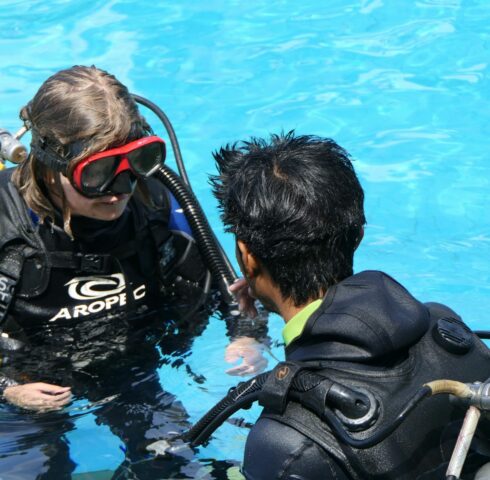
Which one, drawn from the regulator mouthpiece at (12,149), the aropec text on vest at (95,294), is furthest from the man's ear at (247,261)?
the regulator mouthpiece at (12,149)

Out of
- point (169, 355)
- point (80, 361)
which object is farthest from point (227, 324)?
point (80, 361)

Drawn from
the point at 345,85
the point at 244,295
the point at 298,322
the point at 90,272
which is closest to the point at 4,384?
the point at 90,272

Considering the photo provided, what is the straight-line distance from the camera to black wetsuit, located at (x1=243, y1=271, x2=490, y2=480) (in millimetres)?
1761

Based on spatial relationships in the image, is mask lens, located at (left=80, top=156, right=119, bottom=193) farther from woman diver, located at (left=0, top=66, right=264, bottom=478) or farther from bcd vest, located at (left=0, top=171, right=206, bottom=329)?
bcd vest, located at (left=0, top=171, right=206, bottom=329)

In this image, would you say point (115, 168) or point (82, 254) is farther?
point (82, 254)

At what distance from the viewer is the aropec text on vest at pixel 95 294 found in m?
3.25

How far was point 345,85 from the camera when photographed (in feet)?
22.2

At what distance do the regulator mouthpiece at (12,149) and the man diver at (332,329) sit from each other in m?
1.37

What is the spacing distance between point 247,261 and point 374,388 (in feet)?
1.46

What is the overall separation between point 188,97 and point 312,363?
5128mm

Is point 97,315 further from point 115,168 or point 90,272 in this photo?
point 115,168

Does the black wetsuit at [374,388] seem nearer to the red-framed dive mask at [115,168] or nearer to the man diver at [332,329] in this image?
the man diver at [332,329]

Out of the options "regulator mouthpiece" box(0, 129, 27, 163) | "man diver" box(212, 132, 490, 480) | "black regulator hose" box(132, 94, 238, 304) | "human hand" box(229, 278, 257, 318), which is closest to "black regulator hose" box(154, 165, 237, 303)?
"black regulator hose" box(132, 94, 238, 304)

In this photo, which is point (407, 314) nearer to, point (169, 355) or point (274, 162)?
point (274, 162)
